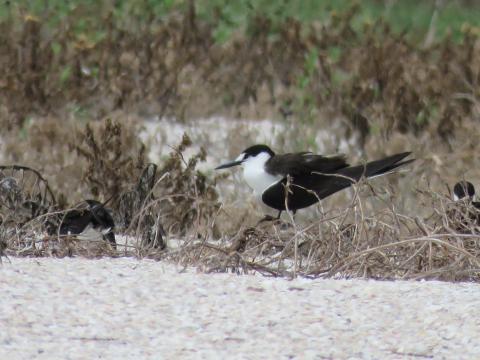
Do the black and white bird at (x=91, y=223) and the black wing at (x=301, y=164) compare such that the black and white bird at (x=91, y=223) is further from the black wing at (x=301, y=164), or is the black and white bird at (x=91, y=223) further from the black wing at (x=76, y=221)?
the black wing at (x=301, y=164)

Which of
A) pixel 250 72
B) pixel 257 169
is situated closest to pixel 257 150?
pixel 257 169

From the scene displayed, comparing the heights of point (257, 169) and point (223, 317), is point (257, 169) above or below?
above

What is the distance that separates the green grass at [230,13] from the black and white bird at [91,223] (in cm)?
671

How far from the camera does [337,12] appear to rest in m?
14.5

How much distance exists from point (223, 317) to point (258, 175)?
3552 millimetres

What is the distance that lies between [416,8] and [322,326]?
13676 mm

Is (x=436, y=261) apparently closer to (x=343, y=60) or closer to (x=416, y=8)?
(x=343, y=60)

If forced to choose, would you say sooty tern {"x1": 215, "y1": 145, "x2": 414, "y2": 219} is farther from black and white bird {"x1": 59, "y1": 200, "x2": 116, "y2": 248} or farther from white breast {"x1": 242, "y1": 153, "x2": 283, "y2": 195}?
black and white bird {"x1": 59, "y1": 200, "x2": 116, "y2": 248}

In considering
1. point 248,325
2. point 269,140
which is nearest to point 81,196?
point 269,140

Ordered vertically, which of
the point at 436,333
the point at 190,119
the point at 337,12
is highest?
the point at 337,12

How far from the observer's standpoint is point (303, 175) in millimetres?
7727

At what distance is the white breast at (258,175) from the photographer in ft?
25.7

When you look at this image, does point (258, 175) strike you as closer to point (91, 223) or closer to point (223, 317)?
point (91, 223)

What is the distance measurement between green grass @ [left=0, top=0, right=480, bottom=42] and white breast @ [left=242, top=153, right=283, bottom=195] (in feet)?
18.2
